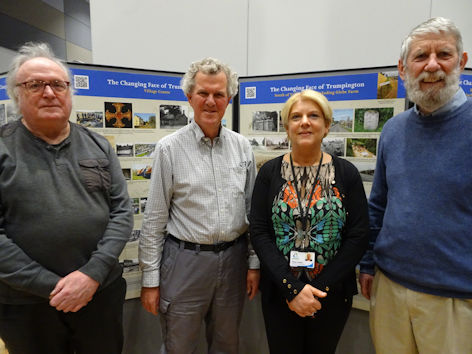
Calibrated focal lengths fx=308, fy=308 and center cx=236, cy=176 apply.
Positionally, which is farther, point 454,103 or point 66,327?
point 66,327

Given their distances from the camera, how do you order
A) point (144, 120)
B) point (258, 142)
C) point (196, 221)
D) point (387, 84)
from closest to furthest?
point (196, 221) < point (387, 84) < point (144, 120) < point (258, 142)

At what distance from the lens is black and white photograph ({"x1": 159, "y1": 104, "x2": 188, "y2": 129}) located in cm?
223

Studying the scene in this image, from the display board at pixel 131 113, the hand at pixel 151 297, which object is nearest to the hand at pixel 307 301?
the hand at pixel 151 297

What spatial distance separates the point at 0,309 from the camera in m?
1.38

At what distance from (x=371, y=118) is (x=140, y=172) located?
1621 millimetres

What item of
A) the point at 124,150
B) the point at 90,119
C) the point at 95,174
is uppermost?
the point at 90,119

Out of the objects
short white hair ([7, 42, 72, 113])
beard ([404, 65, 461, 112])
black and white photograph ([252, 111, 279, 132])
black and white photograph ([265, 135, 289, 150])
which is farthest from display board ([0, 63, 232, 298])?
beard ([404, 65, 461, 112])

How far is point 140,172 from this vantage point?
2.21 m

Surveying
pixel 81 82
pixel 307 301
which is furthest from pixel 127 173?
pixel 307 301

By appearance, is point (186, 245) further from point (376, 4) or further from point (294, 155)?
point (376, 4)

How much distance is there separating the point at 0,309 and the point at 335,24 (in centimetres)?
277

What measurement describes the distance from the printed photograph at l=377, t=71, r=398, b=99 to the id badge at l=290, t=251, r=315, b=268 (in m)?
1.19

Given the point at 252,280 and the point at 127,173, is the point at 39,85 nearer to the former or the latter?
the point at 127,173

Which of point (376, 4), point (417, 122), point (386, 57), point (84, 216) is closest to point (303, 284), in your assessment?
point (417, 122)
